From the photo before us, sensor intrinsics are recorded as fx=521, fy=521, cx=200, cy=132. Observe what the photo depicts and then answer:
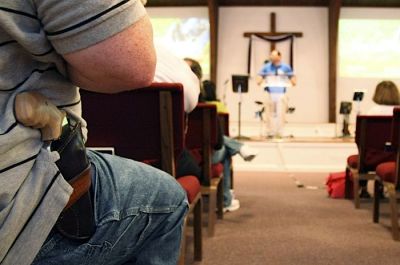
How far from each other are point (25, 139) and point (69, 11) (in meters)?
0.18

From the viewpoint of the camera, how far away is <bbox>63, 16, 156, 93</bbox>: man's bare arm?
0.70m

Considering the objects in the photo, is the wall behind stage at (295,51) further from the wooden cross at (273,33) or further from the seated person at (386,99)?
the seated person at (386,99)

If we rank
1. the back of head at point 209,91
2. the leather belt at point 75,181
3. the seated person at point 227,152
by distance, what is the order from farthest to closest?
the back of head at point 209,91, the seated person at point 227,152, the leather belt at point 75,181

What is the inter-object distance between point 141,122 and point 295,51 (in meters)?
9.95

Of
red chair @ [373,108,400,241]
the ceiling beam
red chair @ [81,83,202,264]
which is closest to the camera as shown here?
red chair @ [81,83,202,264]

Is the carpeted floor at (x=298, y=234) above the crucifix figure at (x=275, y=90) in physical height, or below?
below

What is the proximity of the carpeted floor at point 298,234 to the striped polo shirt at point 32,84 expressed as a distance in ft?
5.48

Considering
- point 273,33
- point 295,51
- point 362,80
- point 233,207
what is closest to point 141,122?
point 233,207

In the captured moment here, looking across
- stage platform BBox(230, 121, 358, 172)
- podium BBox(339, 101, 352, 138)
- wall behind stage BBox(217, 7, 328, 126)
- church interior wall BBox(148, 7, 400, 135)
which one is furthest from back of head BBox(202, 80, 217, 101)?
wall behind stage BBox(217, 7, 328, 126)

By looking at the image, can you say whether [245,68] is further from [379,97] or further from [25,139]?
[25,139]

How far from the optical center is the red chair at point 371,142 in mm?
3154

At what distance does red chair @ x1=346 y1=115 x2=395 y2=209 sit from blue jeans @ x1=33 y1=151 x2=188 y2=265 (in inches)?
95.6

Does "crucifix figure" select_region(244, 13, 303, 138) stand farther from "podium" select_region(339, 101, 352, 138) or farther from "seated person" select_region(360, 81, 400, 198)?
"seated person" select_region(360, 81, 400, 198)

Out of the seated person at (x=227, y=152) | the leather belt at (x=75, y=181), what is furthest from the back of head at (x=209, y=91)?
the leather belt at (x=75, y=181)
